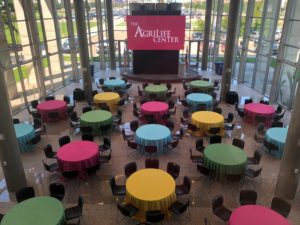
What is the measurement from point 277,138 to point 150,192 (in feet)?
17.0

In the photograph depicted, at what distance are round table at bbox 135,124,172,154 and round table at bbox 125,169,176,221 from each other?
6.86ft

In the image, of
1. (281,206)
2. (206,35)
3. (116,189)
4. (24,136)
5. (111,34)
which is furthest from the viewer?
(111,34)

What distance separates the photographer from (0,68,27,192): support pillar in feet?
20.8

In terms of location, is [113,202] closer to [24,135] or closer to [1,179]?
[1,179]

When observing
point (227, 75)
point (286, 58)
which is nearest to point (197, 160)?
point (227, 75)

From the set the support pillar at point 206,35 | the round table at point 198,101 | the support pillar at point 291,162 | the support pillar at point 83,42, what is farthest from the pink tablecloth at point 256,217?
the support pillar at point 206,35

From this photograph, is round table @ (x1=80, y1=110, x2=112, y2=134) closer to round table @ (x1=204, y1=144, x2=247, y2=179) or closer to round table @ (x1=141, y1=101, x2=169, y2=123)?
round table @ (x1=141, y1=101, x2=169, y2=123)

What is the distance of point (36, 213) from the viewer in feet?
18.1

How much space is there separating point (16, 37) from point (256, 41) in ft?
43.0

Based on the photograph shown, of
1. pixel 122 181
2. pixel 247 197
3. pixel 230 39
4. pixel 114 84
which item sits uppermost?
pixel 230 39

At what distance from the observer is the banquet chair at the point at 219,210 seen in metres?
5.92

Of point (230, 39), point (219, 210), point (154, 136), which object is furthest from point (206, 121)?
point (230, 39)

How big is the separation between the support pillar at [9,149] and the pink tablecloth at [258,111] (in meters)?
8.94

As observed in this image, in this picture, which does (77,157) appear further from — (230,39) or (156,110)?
(230,39)
